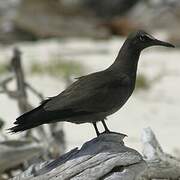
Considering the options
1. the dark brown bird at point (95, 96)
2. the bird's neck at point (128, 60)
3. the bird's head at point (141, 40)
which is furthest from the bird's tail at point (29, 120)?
the bird's head at point (141, 40)

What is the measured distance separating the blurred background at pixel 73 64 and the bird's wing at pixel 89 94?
→ 153 cm

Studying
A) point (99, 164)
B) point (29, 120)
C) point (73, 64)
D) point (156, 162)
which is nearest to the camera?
point (29, 120)

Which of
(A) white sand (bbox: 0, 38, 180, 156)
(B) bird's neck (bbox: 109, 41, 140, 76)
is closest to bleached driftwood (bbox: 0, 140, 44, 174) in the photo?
(B) bird's neck (bbox: 109, 41, 140, 76)

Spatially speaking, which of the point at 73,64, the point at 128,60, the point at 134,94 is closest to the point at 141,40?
the point at 128,60

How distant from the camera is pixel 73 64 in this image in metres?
14.1

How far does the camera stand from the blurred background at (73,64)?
8.20 metres

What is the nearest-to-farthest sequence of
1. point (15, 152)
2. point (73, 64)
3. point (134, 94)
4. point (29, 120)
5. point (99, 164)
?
point (29, 120)
point (99, 164)
point (15, 152)
point (134, 94)
point (73, 64)

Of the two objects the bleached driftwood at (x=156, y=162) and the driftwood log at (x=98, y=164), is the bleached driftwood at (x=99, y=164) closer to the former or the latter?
the driftwood log at (x=98, y=164)

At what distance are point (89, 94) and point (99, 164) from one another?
0.51 meters

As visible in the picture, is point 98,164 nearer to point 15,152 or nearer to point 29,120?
point 29,120

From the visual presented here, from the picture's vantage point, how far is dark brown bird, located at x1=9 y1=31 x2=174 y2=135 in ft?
18.8

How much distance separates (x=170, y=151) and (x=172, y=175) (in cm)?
292

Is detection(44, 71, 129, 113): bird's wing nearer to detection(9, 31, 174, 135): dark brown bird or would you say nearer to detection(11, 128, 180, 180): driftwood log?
detection(9, 31, 174, 135): dark brown bird

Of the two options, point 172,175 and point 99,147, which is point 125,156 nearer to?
point 99,147
